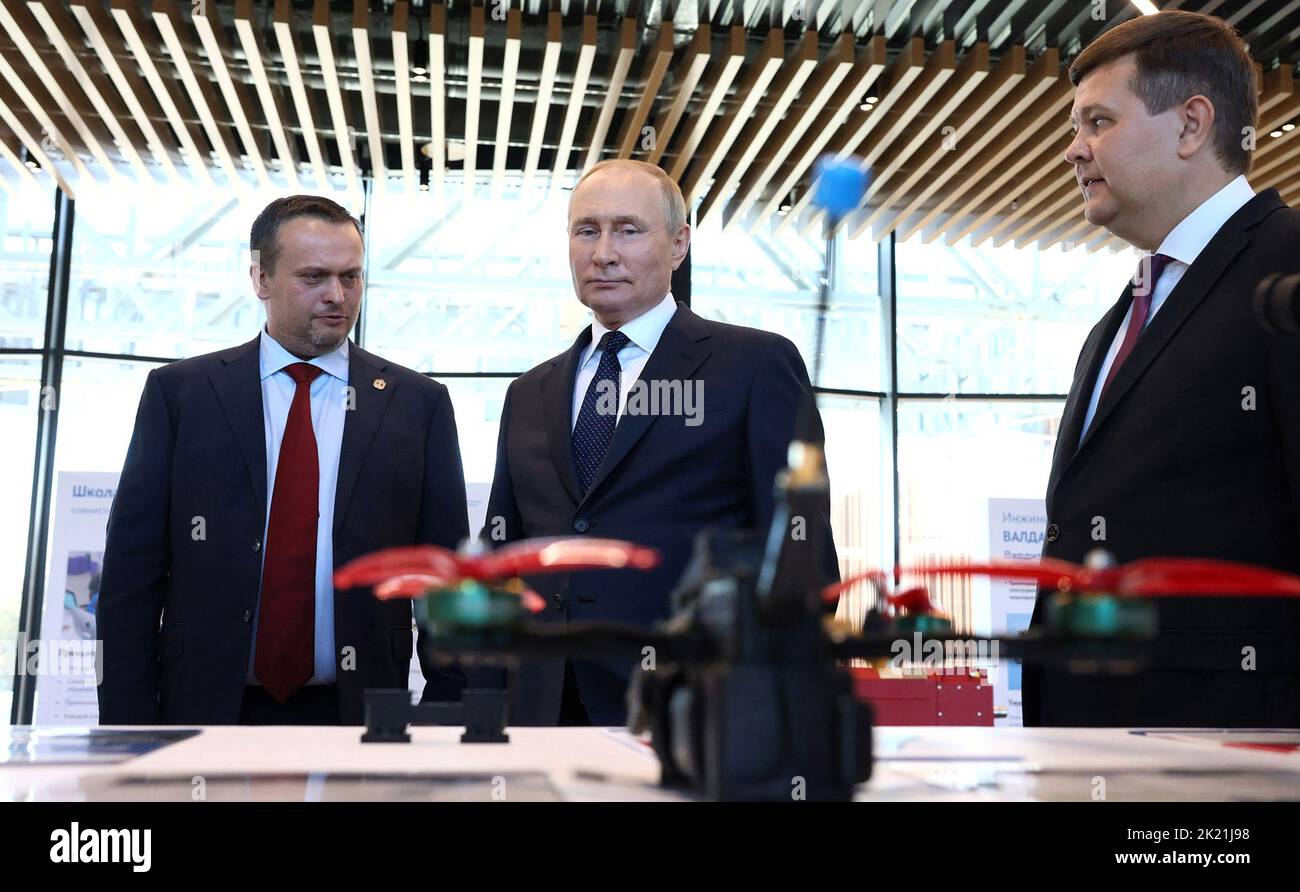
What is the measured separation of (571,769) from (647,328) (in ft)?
4.98

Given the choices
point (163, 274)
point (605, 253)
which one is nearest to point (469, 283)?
point (163, 274)

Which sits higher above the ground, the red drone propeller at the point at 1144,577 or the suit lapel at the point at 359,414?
the suit lapel at the point at 359,414

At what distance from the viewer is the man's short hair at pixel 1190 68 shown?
2.03 meters

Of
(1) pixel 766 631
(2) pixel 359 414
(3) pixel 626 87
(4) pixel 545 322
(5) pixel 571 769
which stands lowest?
(5) pixel 571 769

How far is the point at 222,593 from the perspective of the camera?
2555mm

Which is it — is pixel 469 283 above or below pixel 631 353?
above

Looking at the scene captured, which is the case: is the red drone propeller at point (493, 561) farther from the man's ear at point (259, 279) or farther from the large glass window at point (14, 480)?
the large glass window at point (14, 480)

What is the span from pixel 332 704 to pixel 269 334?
A: 2.99 feet

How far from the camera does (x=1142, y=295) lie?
2.08 metres

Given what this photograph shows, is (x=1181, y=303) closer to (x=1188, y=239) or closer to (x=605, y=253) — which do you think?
(x=1188, y=239)

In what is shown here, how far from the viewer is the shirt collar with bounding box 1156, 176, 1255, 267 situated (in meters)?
1.99

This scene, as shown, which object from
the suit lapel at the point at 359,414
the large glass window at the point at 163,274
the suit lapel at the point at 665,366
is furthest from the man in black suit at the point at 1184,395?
the large glass window at the point at 163,274

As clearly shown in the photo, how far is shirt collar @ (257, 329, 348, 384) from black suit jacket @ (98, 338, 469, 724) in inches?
1.3
